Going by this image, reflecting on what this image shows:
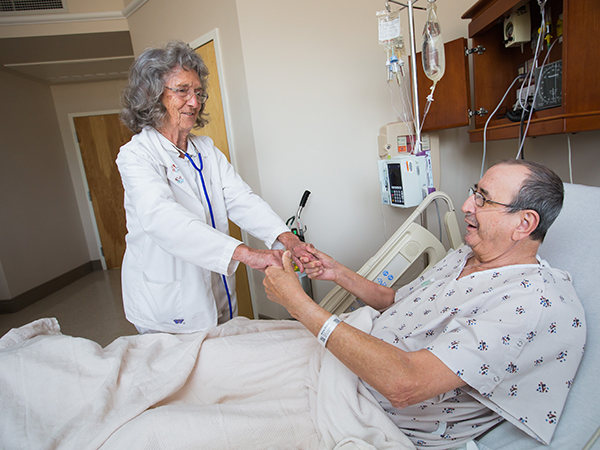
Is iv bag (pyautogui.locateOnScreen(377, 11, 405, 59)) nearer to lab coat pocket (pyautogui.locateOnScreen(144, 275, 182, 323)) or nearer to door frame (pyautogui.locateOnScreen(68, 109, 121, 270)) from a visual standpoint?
lab coat pocket (pyautogui.locateOnScreen(144, 275, 182, 323))

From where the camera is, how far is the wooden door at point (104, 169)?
5125 millimetres

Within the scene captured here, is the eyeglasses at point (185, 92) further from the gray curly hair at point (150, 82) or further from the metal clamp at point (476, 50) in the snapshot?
the metal clamp at point (476, 50)

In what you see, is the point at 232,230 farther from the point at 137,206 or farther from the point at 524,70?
the point at 524,70

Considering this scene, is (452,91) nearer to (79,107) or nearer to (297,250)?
(297,250)

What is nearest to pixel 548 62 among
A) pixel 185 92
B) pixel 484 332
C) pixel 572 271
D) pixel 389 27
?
pixel 389 27

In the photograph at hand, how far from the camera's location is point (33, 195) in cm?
442

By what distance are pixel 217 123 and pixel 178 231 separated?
1732mm

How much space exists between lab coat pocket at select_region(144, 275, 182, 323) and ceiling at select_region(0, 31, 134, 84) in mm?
3014

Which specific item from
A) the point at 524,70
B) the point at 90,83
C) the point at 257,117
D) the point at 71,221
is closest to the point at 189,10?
the point at 257,117

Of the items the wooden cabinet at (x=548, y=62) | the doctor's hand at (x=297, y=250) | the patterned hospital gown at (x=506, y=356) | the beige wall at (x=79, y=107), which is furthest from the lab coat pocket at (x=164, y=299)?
the beige wall at (x=79, y=107)

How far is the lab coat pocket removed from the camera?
56.4 inches

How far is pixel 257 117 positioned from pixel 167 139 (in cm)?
110

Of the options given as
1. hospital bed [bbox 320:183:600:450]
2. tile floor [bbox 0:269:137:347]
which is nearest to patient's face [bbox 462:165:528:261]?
hospital bed [bbox 320:183:600:450]

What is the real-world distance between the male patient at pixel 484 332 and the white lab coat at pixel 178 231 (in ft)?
1.03
